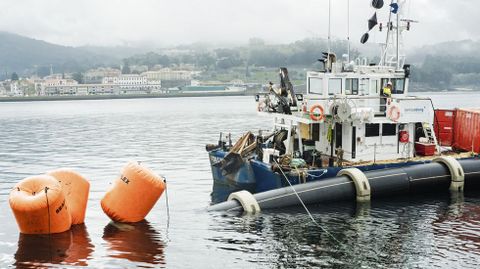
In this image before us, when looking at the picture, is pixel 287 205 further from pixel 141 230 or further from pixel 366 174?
pixel 141 230

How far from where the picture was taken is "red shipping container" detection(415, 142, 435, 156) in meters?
29.4

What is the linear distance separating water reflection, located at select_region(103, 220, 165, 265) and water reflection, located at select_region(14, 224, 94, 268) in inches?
33.5

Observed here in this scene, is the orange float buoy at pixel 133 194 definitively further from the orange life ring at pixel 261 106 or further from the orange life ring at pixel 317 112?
the orange life ring at pixel 261 106

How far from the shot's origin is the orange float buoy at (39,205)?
18969mm

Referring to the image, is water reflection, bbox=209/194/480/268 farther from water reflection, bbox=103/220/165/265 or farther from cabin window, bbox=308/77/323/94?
cabin window, bbox=308/77/323/94

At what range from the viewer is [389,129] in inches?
1126

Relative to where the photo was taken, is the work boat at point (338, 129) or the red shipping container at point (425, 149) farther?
the red shipping container at point (425, 149)

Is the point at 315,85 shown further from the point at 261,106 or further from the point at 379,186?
the point at 379,186

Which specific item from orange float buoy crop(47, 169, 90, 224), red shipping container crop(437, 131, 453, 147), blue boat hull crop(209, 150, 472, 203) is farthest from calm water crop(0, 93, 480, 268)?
red shipping container crop(437, 131, 453, 147)

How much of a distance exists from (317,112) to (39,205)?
13384mm

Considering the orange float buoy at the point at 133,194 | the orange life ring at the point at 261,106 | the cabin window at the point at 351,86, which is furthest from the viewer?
the orange life ring at the point at 261,106

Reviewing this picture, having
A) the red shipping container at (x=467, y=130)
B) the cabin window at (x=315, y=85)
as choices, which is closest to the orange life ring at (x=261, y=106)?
the cabin window at (x=315, y=85)

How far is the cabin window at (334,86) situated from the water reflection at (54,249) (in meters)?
13.9

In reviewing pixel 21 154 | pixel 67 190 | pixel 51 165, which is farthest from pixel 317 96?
pixel 21 154
